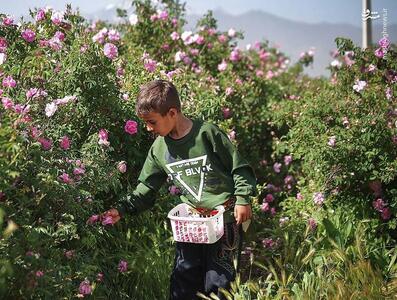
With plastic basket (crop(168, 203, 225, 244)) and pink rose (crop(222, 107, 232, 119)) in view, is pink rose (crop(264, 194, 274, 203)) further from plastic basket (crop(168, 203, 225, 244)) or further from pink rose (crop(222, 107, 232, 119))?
plastic basket (crop(168, 203, 225, 244))

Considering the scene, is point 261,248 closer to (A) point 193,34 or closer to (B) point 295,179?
(B) point 295,179

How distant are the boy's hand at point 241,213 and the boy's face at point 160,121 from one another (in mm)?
528

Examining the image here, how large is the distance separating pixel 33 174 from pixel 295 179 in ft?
9.58

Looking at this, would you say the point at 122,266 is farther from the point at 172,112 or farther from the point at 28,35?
the point at 28,35

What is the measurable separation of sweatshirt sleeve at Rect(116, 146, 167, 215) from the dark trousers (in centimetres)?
31

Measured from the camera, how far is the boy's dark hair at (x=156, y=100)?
10.8 feet

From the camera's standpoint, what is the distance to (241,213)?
3303mm

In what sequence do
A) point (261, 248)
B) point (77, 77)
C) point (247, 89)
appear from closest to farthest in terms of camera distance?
1. point (77, 77)
2. point (261, 248)
3. point (247, 89)

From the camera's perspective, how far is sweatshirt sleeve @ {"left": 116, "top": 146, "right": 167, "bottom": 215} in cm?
359

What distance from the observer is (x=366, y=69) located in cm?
501

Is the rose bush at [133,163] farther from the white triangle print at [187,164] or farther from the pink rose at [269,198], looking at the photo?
the white triangle print at [187,164]

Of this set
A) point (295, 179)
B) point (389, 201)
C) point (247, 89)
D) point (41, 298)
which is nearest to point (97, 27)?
point (247, 89)

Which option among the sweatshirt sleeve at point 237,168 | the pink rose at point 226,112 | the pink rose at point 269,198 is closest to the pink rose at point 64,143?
the sweatshirt sleeve at point 237,168

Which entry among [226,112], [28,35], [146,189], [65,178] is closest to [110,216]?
[146,189]
